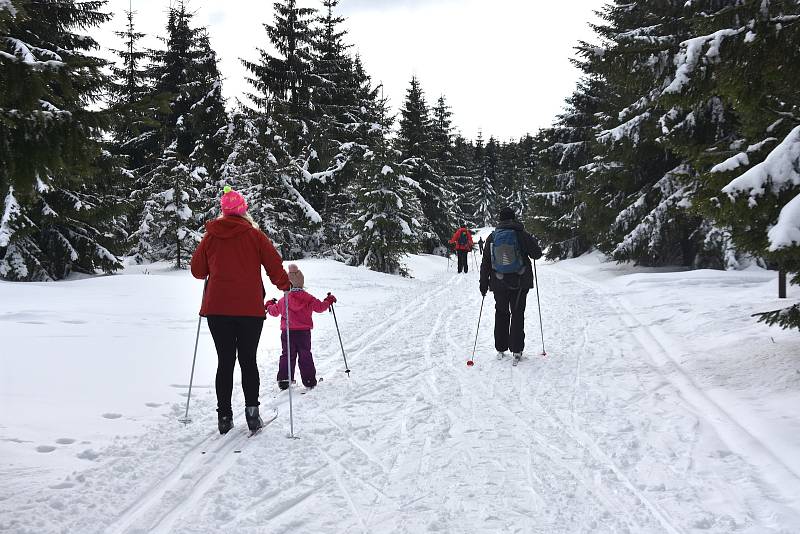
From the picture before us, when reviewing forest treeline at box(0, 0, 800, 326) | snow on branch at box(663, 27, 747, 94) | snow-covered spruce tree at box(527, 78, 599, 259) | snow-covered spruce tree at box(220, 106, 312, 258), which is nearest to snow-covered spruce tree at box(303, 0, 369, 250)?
forest treeline at box(0, 0, 800, 326)

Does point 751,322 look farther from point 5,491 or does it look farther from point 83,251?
point 83,251

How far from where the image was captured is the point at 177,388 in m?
6.45

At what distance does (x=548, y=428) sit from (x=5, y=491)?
4452 mm

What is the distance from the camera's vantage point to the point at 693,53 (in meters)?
5.67

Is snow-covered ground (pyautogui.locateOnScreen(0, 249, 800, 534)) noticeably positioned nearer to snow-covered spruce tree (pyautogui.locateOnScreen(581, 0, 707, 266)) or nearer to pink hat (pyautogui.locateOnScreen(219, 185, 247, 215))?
pink hat (pyautogui.locateOnScreen(219, 185, 247, 215))

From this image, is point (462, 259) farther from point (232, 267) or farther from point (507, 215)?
point (232, 267)

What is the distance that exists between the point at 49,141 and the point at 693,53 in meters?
6.32

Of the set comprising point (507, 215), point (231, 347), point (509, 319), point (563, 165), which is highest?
point (563, 165)

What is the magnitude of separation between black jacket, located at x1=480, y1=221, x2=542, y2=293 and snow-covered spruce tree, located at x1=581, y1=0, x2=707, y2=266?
8015 millimetres

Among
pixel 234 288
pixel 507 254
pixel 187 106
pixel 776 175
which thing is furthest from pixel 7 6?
pixel 187 106

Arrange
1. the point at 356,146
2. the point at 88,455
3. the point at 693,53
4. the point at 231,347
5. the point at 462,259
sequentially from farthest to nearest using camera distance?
the point at 356,146, the point at 462,259, the point at 693,53, the point at 231,347, the point at 88,455

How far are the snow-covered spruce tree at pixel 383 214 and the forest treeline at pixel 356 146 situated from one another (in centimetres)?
8

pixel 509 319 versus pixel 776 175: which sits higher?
pixel 776 175

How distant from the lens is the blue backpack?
26.3 ft
